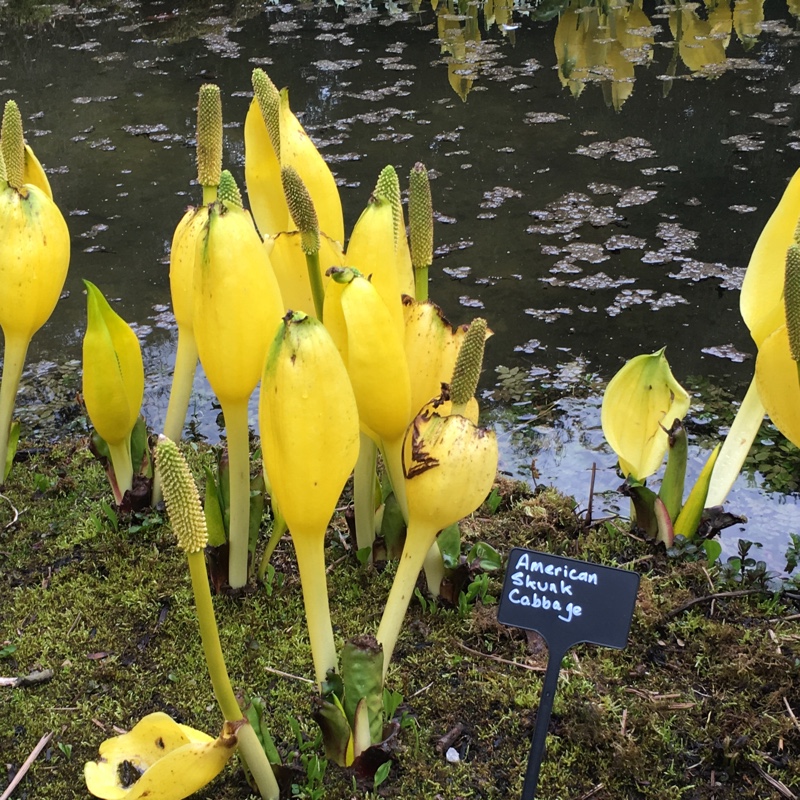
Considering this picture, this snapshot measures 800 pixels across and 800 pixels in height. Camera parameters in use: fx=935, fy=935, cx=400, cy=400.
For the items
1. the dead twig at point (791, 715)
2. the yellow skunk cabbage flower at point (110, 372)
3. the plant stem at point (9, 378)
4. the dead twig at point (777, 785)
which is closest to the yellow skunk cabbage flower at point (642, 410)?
the dead twig at point (791, 715)

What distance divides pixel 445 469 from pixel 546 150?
342 centimetres

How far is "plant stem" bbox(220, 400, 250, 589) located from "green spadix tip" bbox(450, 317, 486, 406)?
1.06 feet

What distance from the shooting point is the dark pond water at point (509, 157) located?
290cm

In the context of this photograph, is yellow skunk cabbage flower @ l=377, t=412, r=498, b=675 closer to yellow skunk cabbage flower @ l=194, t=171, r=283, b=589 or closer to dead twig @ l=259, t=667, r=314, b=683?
yellow skunk cabbage flower @ l=194, t=171, r=283, b=589

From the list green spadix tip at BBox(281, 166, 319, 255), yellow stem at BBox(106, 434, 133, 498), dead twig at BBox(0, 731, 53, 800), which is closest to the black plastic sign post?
green spadix tip at BBox(281, 166, 319, 255)

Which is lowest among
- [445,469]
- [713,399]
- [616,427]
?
[713,399]

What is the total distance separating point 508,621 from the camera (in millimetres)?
1272

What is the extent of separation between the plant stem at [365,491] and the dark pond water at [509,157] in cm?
67

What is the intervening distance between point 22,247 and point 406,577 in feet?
3.10

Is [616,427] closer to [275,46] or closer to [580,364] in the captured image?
[580,364]

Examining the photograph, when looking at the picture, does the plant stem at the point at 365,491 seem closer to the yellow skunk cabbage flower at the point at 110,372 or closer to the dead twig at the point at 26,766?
the yellow skunk cabbage flower at the point at 110,372

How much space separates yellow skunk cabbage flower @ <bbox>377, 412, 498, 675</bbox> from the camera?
50.9 inches

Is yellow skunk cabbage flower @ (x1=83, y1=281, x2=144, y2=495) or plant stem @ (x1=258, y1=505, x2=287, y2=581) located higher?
yellow skunk cabbage flower @ (x1=83, y1=281, x2=144, y2=495)

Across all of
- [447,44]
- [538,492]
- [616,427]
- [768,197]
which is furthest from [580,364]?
[447,44]
